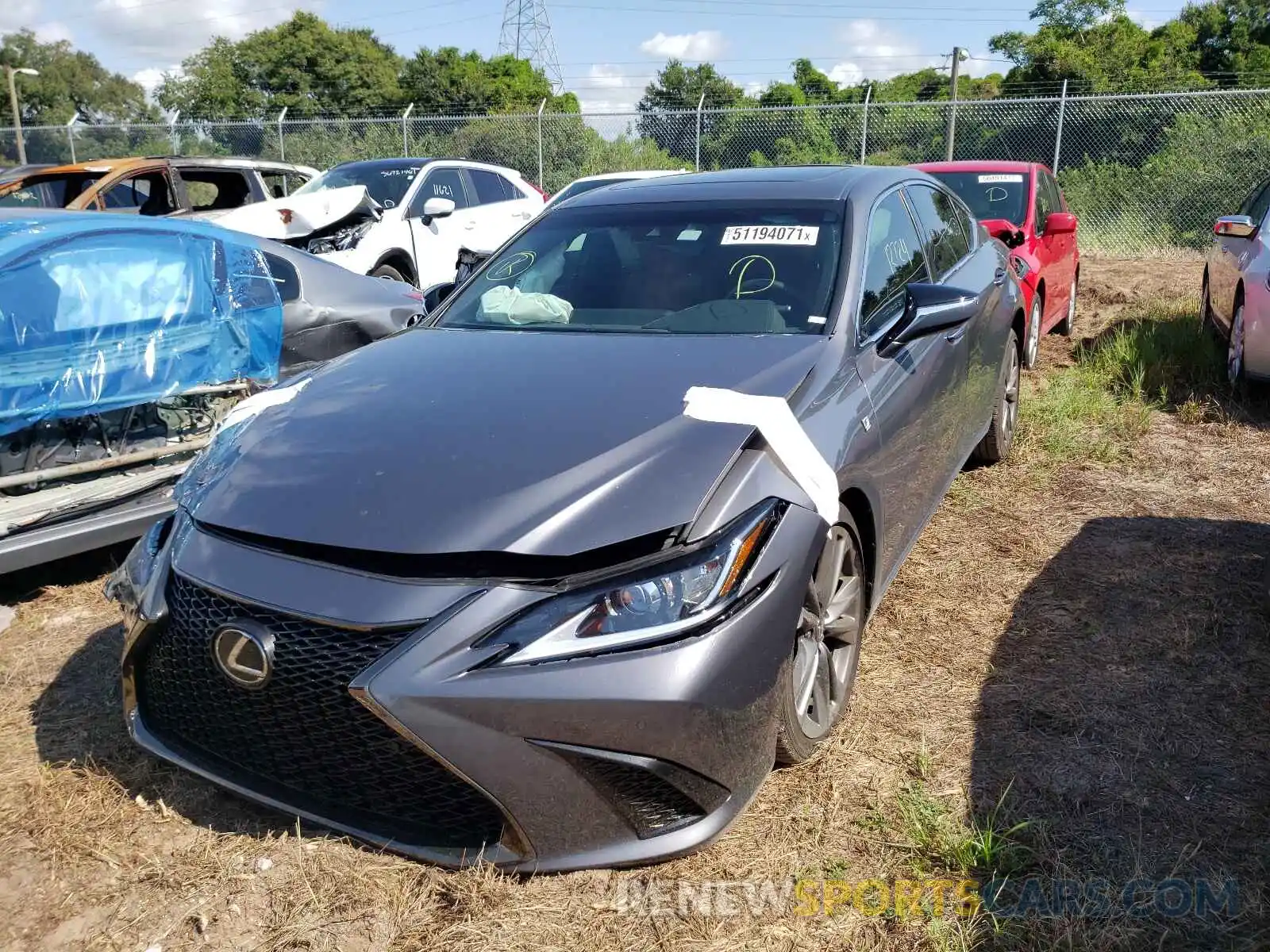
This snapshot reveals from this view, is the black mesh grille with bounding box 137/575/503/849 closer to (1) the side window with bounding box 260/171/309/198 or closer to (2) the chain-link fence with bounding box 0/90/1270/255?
(1) the side window with bounding box 260/171/309/198

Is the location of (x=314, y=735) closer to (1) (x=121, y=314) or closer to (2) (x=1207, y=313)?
(1) (x=121, y=314)

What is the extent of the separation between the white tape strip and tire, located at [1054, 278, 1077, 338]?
22.5 feet

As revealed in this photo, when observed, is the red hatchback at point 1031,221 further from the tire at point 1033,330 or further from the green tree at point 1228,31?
the green tree at point 1228,31

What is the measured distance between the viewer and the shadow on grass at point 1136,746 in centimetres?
218

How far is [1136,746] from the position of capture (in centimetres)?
279

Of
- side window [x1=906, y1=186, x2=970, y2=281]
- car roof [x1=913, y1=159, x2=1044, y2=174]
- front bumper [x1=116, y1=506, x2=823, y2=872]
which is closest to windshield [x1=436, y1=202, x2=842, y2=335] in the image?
side window [x1=906, y1=186, x2=970, y2=281]

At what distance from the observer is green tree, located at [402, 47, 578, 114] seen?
162 ft

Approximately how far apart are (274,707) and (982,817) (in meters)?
1.65

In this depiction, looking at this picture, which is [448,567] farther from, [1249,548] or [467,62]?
[467,62]

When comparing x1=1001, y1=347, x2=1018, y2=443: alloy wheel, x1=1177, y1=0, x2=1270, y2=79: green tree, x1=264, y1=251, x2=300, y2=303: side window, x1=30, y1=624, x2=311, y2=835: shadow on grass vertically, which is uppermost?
x1=1177, y1=0, x2=1270, y2=79: green tree

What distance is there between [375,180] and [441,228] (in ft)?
2.65

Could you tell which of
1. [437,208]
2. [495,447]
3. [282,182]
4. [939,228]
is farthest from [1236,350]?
[282,182]

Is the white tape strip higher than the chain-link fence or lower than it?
lower

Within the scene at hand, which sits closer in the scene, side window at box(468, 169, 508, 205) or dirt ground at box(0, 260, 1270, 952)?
dirt ground at box(0, 260, 1270, 952)
